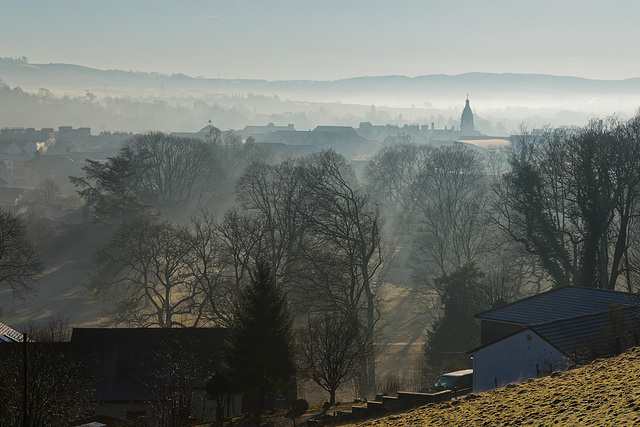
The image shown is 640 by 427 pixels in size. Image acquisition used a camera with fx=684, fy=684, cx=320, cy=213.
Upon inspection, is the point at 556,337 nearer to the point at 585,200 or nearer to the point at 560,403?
the point at 560,403

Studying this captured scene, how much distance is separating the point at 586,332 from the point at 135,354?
57.7 ft

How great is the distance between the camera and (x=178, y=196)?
75.9 m

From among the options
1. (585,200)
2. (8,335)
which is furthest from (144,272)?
(585,200)

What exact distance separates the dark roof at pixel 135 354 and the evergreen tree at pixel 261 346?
10.6 feet

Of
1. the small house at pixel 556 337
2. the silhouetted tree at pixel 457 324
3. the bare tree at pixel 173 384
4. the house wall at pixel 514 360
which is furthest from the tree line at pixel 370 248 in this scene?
the small house at pixel 556 337

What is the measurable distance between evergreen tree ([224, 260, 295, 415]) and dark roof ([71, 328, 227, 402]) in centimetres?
322

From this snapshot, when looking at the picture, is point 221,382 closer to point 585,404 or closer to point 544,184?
point 585,404

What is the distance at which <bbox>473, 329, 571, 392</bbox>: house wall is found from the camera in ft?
71.8

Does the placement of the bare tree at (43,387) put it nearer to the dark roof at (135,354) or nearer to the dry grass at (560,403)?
the dark roof at (135,354)

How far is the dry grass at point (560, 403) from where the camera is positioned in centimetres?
1184

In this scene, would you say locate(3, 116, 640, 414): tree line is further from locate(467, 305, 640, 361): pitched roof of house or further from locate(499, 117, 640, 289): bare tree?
locate(467, 305, 640, 361): pitched roof of house

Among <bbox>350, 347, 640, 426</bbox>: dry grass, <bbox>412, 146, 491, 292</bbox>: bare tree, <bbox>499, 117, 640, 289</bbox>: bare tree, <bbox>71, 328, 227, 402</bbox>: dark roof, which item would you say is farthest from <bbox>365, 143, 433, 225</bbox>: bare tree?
<bbox>350, 347, 640, 426</bbox>: dry grass

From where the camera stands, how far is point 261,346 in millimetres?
24062

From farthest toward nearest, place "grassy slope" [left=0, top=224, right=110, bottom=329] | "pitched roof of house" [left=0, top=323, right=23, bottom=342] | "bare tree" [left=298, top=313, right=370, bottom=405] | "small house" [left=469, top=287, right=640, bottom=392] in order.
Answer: "grassy slope" [left=0, top=224, right=110, bottom=329] < "pitched roof of house" [left=0, top=323, right=23, bottom=342] < "bare tree" [left=298, top=313, right=370, bottom=405] < "small house" [left=469, top=287, right=640, bottom=392]
